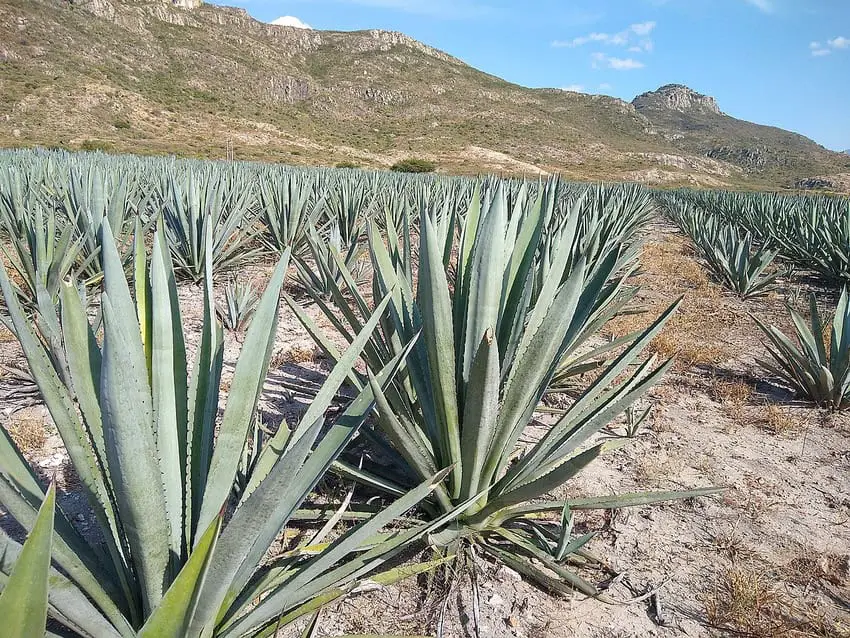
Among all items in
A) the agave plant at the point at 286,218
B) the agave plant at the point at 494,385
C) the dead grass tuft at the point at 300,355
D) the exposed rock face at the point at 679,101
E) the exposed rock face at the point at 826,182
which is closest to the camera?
the agave plant at the point at 494,385

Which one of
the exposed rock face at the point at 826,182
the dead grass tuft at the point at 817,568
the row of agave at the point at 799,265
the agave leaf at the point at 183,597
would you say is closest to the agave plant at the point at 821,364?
the row of agave at the point at 799,265

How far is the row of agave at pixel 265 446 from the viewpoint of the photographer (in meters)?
0.80

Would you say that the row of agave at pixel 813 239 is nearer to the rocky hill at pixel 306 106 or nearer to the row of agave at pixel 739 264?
the row of agave at pixel 739 264

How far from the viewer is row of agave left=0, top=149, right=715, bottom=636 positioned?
80 centimetres

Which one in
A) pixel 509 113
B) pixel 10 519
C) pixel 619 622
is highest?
pixel 509 113

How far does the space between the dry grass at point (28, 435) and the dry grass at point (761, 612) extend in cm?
226

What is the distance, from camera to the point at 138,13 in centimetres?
5766

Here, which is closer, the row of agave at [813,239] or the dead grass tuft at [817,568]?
the dead grass tuft at [817,568]

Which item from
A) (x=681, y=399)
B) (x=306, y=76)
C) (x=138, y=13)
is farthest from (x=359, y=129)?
(x=681, y=399)

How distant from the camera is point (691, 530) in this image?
1.75 meters

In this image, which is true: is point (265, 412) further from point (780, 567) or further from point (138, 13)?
point (138, 13)

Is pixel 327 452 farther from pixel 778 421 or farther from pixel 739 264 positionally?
pixel 739 264

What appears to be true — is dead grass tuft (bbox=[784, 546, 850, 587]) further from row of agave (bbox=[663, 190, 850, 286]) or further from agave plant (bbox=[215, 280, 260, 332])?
row of agave (bbox=[663, 190, 850, 286])

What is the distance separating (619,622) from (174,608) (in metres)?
1.12
